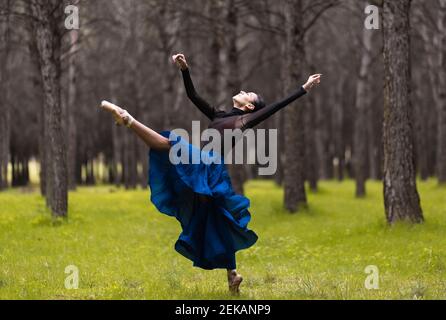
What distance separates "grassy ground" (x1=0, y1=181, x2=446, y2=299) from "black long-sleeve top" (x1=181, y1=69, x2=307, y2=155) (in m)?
1.85

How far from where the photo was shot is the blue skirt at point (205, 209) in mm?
7145

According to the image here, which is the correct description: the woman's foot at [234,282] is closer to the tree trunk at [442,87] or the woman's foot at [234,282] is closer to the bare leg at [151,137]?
the bare leg at [151,137]

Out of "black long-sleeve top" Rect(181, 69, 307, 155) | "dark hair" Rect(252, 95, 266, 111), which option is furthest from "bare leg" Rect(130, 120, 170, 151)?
"dark hair" Rect(252, 95, 266, 111)

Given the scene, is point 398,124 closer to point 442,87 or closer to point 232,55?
point 232,55

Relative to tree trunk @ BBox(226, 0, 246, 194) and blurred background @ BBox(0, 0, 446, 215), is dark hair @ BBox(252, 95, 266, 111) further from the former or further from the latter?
tree trunk @ BBox(226, 0, 246, 194)

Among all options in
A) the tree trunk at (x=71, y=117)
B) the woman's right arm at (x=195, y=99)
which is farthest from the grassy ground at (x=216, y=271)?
the tree trunk at (x=71, y=117)

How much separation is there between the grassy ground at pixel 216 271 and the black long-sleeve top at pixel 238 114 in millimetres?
1850

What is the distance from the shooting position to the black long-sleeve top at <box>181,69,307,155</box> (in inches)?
289

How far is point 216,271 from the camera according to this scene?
10539 millimetres

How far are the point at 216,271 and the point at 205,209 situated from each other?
343cm

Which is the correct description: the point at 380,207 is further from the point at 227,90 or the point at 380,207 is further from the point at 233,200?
the point at 233,200

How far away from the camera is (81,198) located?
22422 millimetres

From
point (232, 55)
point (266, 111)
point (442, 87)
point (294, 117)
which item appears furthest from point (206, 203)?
point (442, 87)
